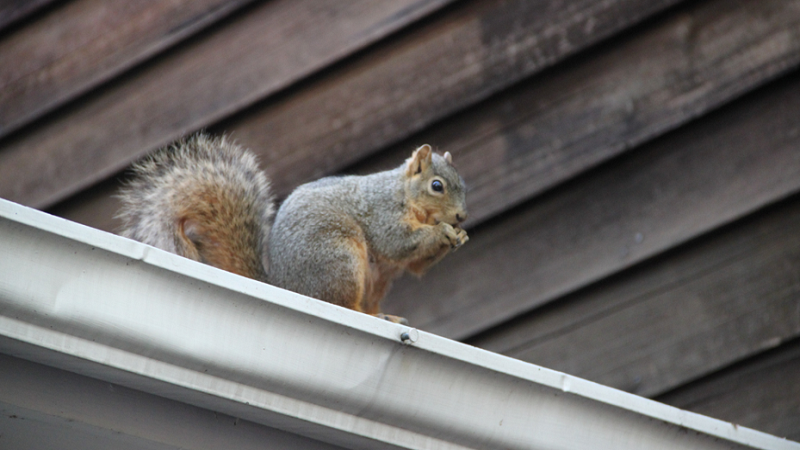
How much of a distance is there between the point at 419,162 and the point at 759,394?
820 mm

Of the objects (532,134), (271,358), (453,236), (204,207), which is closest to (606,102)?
(532,134)

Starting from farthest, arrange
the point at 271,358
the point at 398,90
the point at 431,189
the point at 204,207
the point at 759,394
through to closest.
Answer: the point at 398,90
the point at 759,394
the point at 431,189
the point at 204,207
the point at 271,358

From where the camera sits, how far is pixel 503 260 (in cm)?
148

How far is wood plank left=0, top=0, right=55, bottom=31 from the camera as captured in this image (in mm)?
1493

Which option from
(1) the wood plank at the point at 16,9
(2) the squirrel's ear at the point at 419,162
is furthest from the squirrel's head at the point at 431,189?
(1) the wood plank at the point at 16,9

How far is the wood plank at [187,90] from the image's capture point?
1.50m

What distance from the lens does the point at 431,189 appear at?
1279 millimetres

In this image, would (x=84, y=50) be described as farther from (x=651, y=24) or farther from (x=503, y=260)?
(x=651, y=24)

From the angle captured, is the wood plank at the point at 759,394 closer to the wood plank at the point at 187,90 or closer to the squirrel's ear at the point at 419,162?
the squirrel's ear at the point at 419,162

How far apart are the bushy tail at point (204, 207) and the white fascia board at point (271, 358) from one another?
0.38 meters

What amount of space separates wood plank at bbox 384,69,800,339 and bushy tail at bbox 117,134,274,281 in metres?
0.46

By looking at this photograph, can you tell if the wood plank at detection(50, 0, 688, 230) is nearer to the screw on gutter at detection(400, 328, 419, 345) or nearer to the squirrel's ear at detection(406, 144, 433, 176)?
the squirrel's ear at detection(406, 144, 433, 176)

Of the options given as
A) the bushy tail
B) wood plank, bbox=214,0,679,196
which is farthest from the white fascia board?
wood plank, bbox=214,0,679,196

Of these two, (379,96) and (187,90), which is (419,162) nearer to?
(379,96)
